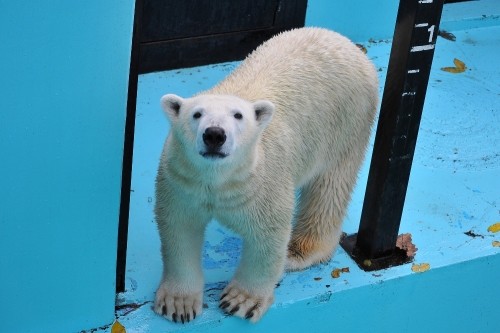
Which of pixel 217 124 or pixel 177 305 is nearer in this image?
pixel 217 124

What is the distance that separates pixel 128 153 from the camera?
243cm

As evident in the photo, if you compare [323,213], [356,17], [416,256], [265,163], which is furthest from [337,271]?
[356,17]

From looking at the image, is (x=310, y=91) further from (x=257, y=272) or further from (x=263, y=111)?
(x=257, y=272)

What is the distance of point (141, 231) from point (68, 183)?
73 centimetres

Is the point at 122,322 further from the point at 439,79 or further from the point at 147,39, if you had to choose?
the point at 439,79

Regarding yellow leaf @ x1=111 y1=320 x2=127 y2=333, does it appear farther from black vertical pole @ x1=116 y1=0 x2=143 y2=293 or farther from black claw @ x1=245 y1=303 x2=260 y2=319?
black claw @ x1=245 y1=303 x2=260 y2=319

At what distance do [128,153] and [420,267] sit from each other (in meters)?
1.13

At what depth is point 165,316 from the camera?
2594 mm

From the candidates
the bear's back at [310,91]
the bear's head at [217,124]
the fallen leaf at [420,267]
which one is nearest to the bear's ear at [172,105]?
the bear's head at [217,124]

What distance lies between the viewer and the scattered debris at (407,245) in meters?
3.03

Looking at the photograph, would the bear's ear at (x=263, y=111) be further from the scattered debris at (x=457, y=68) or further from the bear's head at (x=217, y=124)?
the scattered debris at (x=457, y=68)

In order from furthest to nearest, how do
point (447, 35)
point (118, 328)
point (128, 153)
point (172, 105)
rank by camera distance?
point (447, 35)
point (118, 328)
point (128, 153)
point (172, 105)

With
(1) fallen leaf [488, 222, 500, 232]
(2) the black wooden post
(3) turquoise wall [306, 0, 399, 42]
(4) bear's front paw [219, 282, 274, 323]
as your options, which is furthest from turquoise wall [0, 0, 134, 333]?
(3) turquoise wall [306, 0, 399, 42]

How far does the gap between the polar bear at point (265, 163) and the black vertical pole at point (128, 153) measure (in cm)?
10
